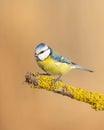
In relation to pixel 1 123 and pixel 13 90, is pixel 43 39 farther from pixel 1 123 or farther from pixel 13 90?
pixel 1 123

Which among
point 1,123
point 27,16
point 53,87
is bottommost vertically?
point 1,123

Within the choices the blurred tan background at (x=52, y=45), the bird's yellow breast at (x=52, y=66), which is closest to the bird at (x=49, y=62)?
the bird's yellow breast at (x=52, y=66)

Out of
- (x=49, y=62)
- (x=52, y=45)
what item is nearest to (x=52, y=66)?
(x=49, y=62)

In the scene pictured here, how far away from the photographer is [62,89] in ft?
2.20

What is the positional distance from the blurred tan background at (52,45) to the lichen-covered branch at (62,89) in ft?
0.31

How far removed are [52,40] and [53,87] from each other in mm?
169

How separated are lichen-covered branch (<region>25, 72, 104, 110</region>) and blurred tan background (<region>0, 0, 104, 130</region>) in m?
0.10

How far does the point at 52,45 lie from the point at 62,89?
0.14m

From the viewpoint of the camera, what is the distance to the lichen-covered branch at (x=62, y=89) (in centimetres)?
67

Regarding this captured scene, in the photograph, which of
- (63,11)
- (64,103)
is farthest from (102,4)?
(64,103)

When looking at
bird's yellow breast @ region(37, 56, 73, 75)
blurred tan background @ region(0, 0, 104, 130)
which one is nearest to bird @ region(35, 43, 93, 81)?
bird's yellow breast @ region(37, 56, 73, 75)

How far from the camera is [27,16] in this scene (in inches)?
34.6

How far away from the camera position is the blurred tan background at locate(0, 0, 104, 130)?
32.1 inches

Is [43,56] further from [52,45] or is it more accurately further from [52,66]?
[52,45]
